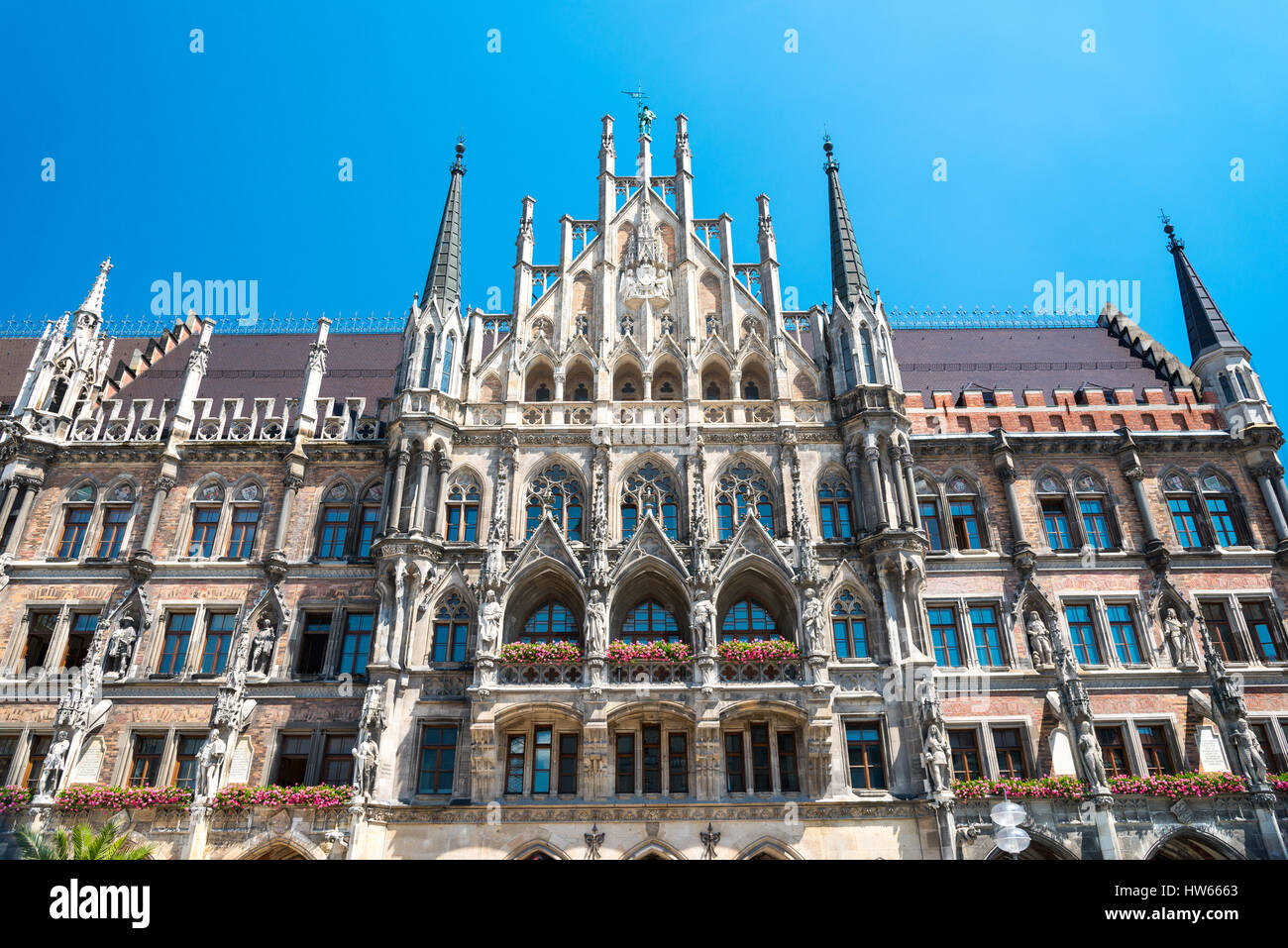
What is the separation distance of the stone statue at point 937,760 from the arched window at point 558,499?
1149cm

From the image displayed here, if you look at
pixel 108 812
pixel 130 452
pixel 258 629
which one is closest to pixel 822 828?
pixel 258 629

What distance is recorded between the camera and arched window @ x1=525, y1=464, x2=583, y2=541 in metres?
26.4

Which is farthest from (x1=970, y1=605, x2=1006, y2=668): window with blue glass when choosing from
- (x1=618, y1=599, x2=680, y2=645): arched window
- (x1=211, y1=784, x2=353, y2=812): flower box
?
(x1=211, y1=784, x2=353, y2=812): flower box

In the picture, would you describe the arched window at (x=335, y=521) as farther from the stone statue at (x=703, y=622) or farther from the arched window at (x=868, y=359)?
the arched window at (x=868, y=359)

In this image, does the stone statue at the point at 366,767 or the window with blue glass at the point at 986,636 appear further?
the window with blue glass at the point at 986,636

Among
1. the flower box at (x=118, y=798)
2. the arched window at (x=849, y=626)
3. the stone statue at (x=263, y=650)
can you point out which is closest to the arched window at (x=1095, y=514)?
the arched window at (x=849, y=626)

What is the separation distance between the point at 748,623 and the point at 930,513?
730 cm

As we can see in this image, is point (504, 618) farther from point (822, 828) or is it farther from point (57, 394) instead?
point (57, 394)

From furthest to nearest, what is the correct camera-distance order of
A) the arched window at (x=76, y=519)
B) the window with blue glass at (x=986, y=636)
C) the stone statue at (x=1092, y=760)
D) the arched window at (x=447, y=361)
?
1. the arched window at (x=447, y=361)
2. the arched window at (x=76, y=519)
3. the window with blue glass at (x=986, y=636)
4. the stone statue at (x=1092, y=760)

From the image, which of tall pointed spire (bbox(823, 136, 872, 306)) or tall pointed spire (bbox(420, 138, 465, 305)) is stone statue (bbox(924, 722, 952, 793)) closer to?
tall pointed spire (bbox(823, 136, 872, 306))

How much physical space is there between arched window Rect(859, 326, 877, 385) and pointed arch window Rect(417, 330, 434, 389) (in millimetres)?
14415

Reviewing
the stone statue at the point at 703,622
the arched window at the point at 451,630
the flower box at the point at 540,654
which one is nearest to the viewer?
the flower box at the point at 540,654

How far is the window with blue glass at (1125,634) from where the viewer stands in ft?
83.3

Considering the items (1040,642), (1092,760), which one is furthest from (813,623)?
(1092,760)
